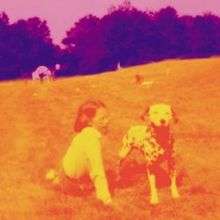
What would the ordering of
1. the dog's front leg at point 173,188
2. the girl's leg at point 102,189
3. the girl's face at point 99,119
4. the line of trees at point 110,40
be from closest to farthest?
1. the girl's leg at point 102,189
2. the dog's front leg at point 173,188
3. the girl's face at point 99,119
4. the line of trees at point 110,40

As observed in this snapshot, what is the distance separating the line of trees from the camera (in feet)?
251

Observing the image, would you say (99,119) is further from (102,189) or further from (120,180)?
(102,189)

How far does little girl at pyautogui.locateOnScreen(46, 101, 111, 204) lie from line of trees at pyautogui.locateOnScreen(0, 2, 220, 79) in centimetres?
6130

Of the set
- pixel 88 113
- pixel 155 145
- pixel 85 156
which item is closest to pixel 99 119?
pixel 88 113

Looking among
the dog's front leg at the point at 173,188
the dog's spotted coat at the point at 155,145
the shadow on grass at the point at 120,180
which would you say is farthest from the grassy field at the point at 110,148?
the dog's spotted coat at the point at 155,145

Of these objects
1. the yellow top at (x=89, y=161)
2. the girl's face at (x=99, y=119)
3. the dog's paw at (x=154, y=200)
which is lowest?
the dog's paw at (x=154, y=200)

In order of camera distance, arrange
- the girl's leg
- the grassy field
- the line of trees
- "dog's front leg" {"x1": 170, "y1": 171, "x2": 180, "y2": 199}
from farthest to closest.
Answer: the line of trees → "dog's front leg" {"x1": 170, "y1": 171, "x2": 180, "y2": 199} → the girl's leg → the grassy field

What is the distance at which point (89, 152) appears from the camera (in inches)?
453

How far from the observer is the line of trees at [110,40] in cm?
7656

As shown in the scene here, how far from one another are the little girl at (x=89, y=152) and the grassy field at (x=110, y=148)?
313mm

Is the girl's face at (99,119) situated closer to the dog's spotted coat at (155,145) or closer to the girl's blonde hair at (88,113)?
the girl's blonde hair at (88,113)

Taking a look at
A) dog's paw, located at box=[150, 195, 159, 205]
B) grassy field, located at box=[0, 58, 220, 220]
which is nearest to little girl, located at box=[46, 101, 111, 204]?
grassy field, located at box=[0, 58, 220, 220]

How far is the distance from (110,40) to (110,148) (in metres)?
66.1

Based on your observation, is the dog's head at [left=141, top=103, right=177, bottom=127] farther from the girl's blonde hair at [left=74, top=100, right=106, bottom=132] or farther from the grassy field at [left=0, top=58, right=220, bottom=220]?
the grassy field at [left=0, top=58, right=220, bottom=220]
